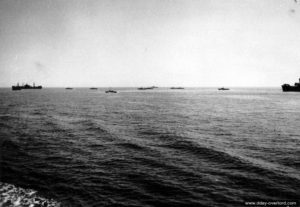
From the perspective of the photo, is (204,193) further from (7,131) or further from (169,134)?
(7,131)

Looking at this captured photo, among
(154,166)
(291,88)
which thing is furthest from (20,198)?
(291,88)

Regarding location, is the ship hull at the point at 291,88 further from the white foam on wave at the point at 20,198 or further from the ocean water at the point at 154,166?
the white foam on wave at the point at 20,198

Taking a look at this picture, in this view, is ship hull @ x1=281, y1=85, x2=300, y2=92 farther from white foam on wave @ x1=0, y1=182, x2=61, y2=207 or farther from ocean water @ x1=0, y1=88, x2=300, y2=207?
white foam on wave @ x1=0, y1=182, x2=61, y2=207

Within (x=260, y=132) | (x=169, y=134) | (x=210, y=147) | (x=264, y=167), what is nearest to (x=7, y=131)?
(x=169, y=134)

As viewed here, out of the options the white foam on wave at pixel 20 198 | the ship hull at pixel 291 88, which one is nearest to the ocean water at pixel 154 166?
the white foam on wave at pixel 20 198

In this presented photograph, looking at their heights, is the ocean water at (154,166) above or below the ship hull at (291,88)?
below

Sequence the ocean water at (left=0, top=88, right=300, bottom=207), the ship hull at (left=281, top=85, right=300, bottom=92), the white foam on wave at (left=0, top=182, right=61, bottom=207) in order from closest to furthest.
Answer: the white foam on wave at (left=0, top=182, right=61, bottom=207) < the ocean water at (left=0, top=88, right=300, bottom=207) < the ship hull at (left=281, top=85, right=300, bottom=92)

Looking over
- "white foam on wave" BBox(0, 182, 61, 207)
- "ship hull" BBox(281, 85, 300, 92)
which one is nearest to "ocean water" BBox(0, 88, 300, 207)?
"white foam on wave" BBox(0, 182, 61, 207)

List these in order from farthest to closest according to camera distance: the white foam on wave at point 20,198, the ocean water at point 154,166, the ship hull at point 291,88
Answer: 1. the ship hull at point 291,88
2. the ocean water at point 154,166
3. the white foam on wave at point 20,198
